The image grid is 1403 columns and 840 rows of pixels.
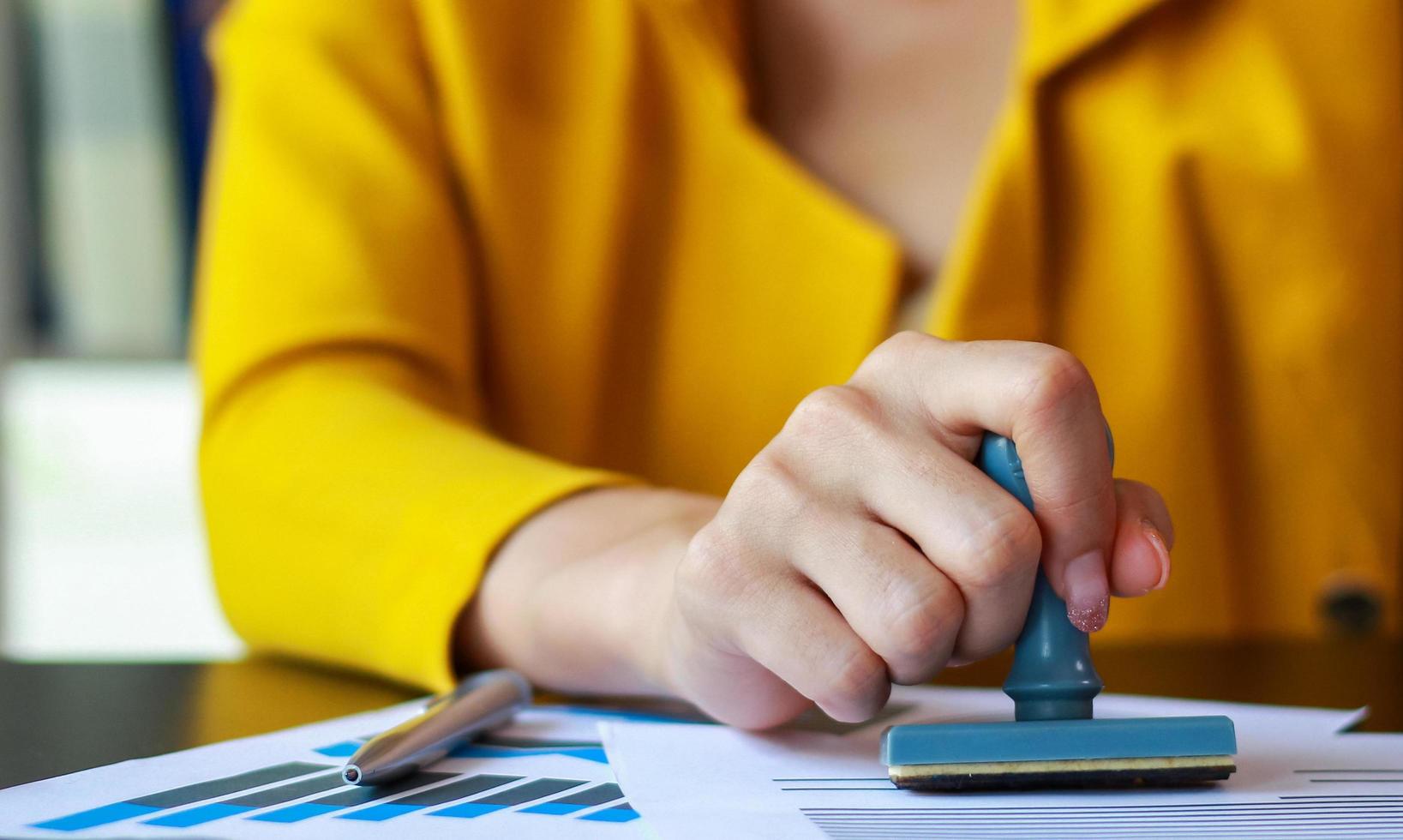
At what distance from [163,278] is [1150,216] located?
1.32 meters

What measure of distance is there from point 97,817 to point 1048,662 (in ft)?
0.73

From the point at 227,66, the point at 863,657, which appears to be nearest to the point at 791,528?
the point at 863,657

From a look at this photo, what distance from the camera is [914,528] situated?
284 millimetres

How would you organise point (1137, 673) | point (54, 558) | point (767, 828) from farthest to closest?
1. point (54, 558)
2. point (1137, 673)
3. point (767, 828)

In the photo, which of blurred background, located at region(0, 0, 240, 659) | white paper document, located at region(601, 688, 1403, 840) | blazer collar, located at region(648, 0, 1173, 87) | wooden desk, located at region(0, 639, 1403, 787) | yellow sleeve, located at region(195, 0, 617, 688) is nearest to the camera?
white paper document, located at region(601, 688, 1403, 840)

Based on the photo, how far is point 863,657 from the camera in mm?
292

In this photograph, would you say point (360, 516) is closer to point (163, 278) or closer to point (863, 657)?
point (863, 657)

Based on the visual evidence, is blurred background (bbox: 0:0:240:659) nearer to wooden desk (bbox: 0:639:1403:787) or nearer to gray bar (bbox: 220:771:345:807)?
wooden desk (bbox: 0:639:1403:787)

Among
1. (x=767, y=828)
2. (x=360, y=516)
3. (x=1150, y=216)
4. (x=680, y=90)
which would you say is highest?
(x=680, y=90)

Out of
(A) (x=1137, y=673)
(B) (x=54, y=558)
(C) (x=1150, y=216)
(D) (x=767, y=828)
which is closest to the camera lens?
(D) (x=767, y=828)

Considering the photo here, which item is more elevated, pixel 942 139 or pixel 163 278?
pixel 163 278

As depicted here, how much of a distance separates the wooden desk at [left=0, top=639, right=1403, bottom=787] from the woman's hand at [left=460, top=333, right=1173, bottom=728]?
0.49ft

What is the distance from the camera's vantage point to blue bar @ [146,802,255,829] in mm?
260

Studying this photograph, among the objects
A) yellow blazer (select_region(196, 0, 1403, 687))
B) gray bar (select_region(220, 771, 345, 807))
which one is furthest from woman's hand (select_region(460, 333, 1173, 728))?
yellow blazer (select_region(196, 0, 1403, 687))
